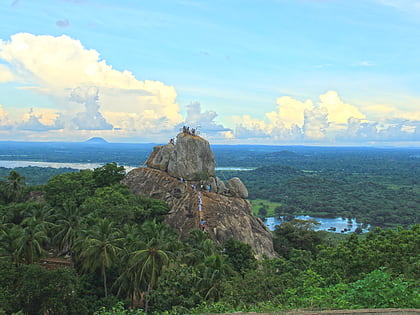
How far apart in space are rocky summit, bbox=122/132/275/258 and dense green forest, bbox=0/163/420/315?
457 centimetres

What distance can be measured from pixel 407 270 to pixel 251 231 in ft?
64.0

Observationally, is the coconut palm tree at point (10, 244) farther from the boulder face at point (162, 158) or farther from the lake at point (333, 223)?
the lake at point (333, 223)

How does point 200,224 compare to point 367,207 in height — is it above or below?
above

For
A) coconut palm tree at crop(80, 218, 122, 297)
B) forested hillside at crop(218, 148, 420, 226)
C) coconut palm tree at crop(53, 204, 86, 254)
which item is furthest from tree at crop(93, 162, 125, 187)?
forested hillside at crop(218, 148, 420, 226)

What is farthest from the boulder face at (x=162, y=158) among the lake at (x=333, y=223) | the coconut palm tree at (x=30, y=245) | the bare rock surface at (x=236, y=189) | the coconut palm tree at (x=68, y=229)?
the lake at (x=333, y=223)

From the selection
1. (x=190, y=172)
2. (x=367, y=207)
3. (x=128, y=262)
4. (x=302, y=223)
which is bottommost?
(x=367, y=207)

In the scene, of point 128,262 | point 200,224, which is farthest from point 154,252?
point 200,224

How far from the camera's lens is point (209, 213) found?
33906mm

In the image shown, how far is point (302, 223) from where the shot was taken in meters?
42.0

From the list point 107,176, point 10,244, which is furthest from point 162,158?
point 10,244

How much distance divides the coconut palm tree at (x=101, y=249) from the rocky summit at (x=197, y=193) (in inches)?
434

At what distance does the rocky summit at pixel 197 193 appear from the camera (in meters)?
33.3

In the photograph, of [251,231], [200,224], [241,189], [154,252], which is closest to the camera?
[154,252]

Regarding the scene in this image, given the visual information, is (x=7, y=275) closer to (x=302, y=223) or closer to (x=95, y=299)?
(x=95, y=299)
